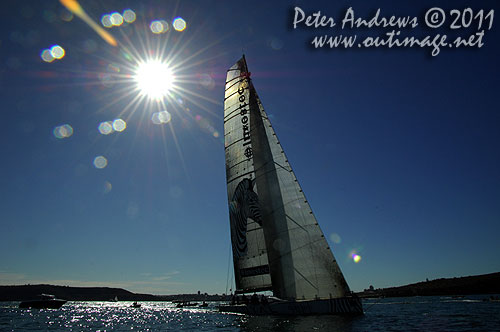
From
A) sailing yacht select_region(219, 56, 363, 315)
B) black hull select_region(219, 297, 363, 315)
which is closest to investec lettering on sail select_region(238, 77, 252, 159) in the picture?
sailing yacht select_region(219, 56, 363, 315)

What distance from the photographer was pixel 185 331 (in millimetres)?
26562

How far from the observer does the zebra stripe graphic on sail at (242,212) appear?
32406 mm

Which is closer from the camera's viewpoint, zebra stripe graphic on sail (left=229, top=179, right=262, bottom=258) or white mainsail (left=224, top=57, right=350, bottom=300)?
white mainsail (left=224, top=57, right=350, bottom=300)

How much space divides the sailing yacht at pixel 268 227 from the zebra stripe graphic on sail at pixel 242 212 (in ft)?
0.33

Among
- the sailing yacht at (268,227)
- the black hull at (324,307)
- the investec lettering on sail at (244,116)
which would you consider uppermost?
the investec lettering on sail at (244,116)

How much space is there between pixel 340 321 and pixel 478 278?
164805 mm

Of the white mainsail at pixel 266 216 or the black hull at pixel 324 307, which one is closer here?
the black hull at pixel 324 307

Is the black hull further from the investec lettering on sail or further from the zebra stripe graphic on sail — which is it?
the investec lettering on sail

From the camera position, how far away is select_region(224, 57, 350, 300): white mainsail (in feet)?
83.3

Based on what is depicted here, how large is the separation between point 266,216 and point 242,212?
5.06m

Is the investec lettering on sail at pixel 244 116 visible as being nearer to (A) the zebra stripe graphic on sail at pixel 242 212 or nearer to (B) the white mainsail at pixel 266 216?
(B) the white mainsail at pixel 266 216

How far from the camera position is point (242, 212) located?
3381 centimetres

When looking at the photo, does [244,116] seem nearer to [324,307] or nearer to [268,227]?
[268,227]

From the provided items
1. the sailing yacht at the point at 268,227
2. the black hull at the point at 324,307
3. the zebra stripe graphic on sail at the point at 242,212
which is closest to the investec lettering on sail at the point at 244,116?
the sailing yacht at the point at 268,227
